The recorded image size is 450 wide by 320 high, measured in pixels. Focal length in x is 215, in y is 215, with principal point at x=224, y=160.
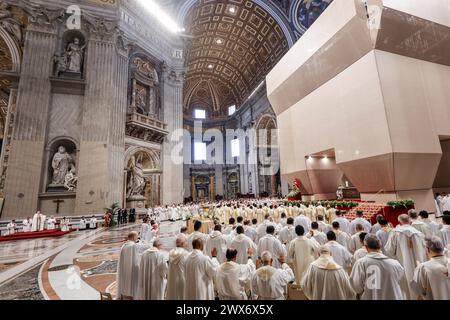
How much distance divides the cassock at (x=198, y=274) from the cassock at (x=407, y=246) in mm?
3323

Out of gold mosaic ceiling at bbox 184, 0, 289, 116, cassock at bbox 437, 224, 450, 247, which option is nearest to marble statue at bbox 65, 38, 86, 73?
gold mosaic ceiling at bbox 184, 0, 289, 116

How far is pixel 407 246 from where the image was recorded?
384 cm

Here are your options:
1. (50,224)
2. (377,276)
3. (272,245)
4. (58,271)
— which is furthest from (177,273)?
(50,224)

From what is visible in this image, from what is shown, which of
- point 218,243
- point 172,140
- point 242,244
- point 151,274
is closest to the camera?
point 151,274

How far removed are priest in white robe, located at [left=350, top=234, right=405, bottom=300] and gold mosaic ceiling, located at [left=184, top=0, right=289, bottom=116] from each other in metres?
22.6

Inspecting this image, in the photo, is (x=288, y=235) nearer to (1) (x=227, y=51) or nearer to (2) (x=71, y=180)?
(2) (x=71, y=180)

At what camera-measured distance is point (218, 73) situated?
31.8 metres

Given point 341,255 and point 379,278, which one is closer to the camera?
point 379,278

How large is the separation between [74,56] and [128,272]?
15542 mm

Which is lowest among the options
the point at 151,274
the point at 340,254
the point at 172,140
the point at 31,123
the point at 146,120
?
the point at 151,274

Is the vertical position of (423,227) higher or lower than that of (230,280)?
higher

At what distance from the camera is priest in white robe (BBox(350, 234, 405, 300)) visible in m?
2.28

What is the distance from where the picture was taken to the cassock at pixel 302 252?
3734 mm
